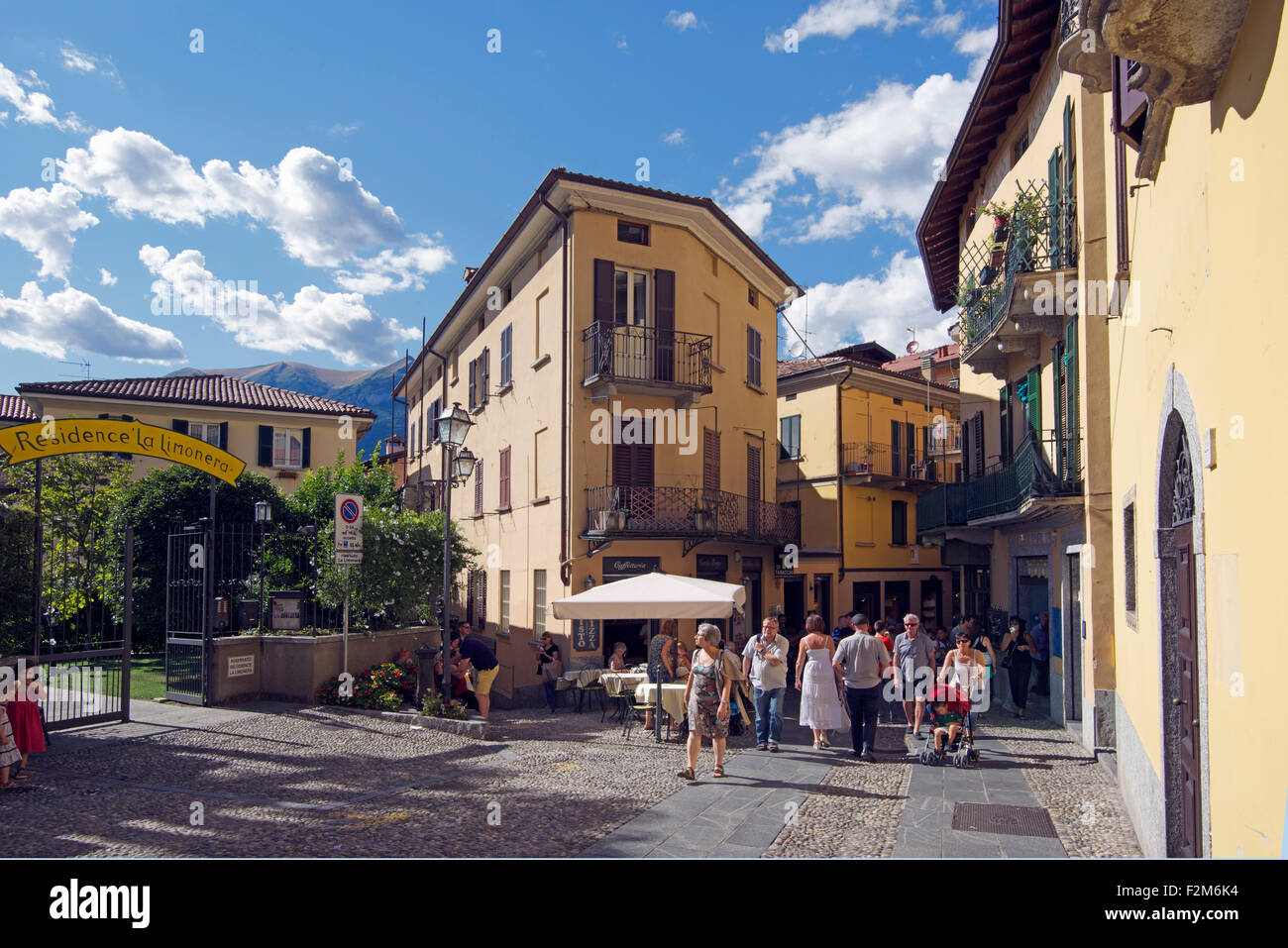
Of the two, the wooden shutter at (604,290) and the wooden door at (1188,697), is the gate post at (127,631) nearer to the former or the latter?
the wooden shutter at (604,290)

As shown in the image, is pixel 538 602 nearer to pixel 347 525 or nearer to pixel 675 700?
pixel 347 525

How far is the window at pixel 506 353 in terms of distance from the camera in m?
23.7

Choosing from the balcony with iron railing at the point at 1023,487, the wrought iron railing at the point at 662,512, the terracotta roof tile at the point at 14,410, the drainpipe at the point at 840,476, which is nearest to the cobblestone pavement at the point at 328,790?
the balcony with iron railing at the point at 1023,487

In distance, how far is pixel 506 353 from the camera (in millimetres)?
24078

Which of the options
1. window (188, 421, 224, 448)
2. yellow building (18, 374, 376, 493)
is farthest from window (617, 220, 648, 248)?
window (188, 421, 224, 448)

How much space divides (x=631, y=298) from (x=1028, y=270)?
944 cm

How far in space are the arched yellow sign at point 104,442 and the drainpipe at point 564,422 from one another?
7324mm

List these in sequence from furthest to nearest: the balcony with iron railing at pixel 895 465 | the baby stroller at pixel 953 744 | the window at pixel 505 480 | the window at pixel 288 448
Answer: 1. the window at pixel 288 448
2. the balcony with iron railing at pixel 895 465
3. the window at pixel 505 480
4. the baby stroller at pixel 953 744

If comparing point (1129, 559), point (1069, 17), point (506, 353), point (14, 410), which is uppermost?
point (14, 410)

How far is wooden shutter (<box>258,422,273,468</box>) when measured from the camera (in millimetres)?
40000

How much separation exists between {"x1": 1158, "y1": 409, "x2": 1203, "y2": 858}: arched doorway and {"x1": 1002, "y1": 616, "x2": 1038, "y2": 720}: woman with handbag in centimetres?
890

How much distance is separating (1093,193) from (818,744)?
7.88 m

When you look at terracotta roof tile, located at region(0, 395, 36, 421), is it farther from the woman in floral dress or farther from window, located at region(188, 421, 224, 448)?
the woman in floral dress

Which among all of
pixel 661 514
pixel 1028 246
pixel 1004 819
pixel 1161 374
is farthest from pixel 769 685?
pixel 661 514
